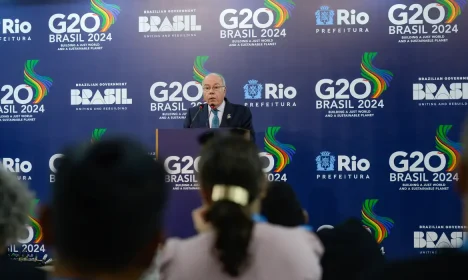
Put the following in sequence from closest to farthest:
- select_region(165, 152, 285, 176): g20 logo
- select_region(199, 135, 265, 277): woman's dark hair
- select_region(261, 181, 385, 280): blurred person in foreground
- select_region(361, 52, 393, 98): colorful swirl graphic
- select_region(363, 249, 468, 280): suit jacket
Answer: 1. select_region(363, 249, 468, 280): suit jacket
2. select_region(199, 135, 265, 277): woman's dark hair
3. select_region(261, 181, 385, 280): blurred person in foreground
4. select_region(165, 152, 285, 176): g20 logo
5. select_region(361, 52, 393, 98): colorful swirl graphic

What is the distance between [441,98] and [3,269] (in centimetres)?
421

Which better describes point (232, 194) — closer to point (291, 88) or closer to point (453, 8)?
point (291, 88)

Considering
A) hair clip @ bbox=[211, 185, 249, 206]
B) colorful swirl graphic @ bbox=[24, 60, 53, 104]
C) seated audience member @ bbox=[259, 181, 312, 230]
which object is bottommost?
seated audience member @ bbox=[259, 181, 312, 230]

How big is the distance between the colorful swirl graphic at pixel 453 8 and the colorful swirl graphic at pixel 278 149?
1843 millimetres

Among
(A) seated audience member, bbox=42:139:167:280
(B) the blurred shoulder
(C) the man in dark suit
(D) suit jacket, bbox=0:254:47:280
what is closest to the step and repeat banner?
(C) the man in dark suit

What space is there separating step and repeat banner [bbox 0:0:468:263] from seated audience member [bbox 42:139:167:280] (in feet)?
12.7

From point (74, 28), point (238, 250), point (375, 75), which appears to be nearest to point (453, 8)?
point (375, 75)

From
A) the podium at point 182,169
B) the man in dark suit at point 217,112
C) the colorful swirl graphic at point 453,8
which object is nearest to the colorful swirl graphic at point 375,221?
the man in dark suit at point 217,112

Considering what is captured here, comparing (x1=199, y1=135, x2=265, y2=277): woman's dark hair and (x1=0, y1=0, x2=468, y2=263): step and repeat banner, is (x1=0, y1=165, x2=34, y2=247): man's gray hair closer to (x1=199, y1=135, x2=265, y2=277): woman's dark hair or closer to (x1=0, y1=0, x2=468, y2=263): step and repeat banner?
(x1=199, y1=135, x2=265, y2=277): woman's dark hair

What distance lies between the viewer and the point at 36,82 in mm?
4969

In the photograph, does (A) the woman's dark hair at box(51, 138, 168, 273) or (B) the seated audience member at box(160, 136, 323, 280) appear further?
(B) the seated audience member at box(160, 136, 323, 280)

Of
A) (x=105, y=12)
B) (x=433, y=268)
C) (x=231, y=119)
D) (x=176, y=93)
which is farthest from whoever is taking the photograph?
(x=105, y=12)

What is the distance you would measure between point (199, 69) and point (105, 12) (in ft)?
3.67

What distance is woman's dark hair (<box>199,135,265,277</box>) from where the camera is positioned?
109 cm
